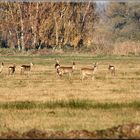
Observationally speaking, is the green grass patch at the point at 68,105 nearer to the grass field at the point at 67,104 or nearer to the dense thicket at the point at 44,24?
the grass field at the point at 67,104

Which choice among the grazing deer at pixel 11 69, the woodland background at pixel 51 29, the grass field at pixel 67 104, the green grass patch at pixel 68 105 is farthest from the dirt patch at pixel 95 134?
the woodland background at pixel 51 29

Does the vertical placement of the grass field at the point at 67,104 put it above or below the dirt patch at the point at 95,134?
below

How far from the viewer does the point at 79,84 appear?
97.5 ft

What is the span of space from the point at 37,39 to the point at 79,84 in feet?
131

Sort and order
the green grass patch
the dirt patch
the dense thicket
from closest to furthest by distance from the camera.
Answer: the dirt patch
the green grass patch
the dense thicket

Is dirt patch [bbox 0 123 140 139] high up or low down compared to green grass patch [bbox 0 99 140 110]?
up

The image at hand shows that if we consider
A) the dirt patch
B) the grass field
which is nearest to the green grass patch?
the grass field

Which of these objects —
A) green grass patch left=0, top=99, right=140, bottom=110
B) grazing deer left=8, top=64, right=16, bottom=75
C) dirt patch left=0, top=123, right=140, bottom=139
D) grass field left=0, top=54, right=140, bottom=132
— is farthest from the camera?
grazing deer left=8, top=64, right=16, bottom=75

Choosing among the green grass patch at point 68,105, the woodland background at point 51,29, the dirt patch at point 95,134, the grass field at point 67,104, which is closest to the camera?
the dirt patch at point 95,134

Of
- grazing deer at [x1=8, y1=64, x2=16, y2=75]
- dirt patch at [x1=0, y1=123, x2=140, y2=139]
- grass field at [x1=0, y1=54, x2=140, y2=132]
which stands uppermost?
dirt patch at [x1=0, y1=123, x2=140, y2=139]

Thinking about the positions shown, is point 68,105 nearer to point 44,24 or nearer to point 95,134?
point 95,134

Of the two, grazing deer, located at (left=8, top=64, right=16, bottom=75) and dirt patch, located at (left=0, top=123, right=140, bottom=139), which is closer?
dirt patch, located at (left=0, top=123, right=140, bottom=139)

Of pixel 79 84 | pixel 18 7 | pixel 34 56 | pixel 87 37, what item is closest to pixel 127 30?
pixel 87 37

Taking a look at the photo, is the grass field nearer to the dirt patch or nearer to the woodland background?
the dirt patch
